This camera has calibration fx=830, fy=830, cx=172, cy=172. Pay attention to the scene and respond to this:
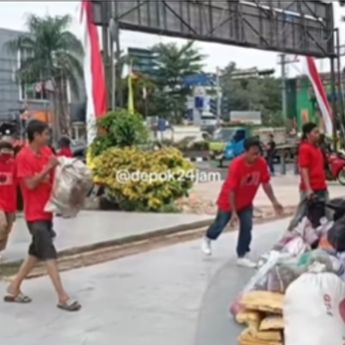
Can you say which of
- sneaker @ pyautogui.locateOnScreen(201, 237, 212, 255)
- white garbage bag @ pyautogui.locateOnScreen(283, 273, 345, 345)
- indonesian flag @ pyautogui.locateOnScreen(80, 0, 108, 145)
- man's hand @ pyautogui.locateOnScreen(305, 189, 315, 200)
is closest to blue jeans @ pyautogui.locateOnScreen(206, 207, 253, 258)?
sneaker @ pyautogui.locateOnScreen(201, 237, 212, 255)

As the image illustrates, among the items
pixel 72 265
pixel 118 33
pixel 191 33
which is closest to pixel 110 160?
pixel 118 33

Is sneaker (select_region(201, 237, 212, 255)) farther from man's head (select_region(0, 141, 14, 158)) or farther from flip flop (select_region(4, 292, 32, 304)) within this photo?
flip flop (select_region(4, 292, 32, 304))

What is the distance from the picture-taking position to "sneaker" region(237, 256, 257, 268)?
923 cm

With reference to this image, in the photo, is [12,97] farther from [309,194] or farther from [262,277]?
[262,277]

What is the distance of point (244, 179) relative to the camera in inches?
352

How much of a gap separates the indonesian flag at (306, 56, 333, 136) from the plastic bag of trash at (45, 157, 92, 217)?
22.7 metres

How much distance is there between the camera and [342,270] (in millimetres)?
5492

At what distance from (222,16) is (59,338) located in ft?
64.5

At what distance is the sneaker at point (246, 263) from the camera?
923 centimetres

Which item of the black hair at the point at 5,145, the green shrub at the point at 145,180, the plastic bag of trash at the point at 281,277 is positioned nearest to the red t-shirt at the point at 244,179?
the black hair at the point at 5,145

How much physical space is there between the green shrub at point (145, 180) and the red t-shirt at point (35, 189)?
8418mm

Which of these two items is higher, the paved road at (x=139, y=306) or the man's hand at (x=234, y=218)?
the man's hand at (x=234, y=218)

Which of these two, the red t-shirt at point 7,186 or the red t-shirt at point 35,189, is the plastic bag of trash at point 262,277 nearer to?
the red t-shirt at point 35,189

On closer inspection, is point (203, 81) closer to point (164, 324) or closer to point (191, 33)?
point (191, 33)
